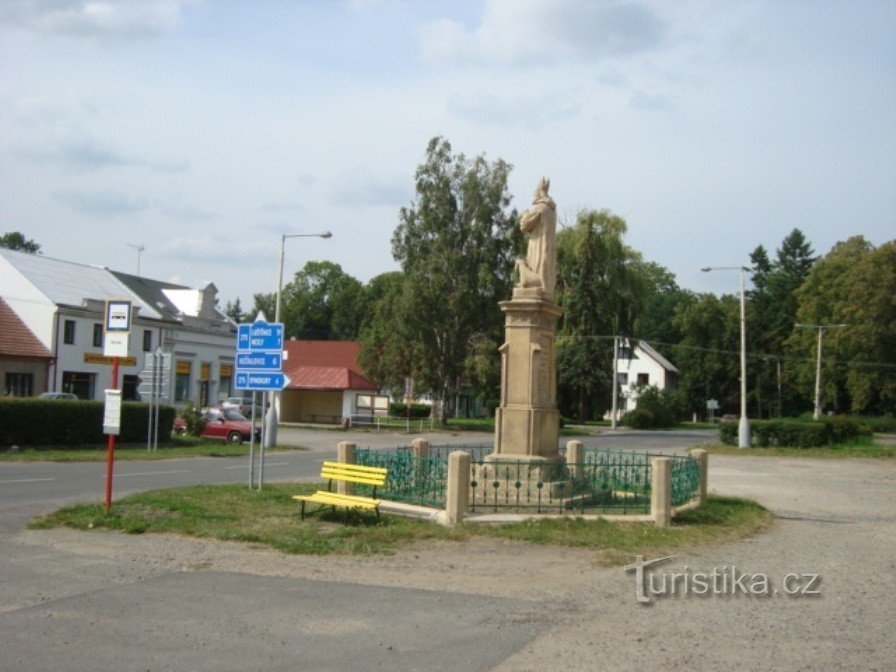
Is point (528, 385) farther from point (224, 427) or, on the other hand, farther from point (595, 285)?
point (595, 285)

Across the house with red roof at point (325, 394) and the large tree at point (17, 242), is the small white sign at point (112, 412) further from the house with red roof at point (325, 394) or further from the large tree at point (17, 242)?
the large tree at point (17, 242)

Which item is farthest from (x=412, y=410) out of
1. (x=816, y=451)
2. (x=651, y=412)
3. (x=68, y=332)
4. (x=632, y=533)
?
(x=632, y=533)

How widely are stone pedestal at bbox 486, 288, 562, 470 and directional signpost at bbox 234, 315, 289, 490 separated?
4397 mm

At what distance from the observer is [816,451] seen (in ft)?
125

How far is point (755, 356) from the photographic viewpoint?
85.6 metres

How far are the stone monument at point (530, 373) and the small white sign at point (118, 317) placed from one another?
234 inches

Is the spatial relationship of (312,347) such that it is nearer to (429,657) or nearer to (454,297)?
(454,297)

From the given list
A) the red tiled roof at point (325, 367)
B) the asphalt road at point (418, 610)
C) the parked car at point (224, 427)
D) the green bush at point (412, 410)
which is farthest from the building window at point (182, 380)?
the asphalt road at point (418, 610)

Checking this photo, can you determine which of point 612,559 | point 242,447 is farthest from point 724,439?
point 612,559

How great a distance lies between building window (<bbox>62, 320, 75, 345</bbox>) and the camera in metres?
45.6

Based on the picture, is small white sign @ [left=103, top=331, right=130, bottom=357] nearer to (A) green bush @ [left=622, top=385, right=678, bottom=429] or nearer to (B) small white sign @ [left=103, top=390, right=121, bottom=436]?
(B) small white sign @ [left=103, top=390, right=121, bottom=436]

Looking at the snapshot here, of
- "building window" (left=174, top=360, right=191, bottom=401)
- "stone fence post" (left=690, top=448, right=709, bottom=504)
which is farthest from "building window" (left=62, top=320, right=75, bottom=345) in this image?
"stone fence post" (left=690, top=448, right=709, bottom=504)

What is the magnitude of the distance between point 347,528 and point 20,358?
35.5 m

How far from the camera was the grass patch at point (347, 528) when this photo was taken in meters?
11.7
